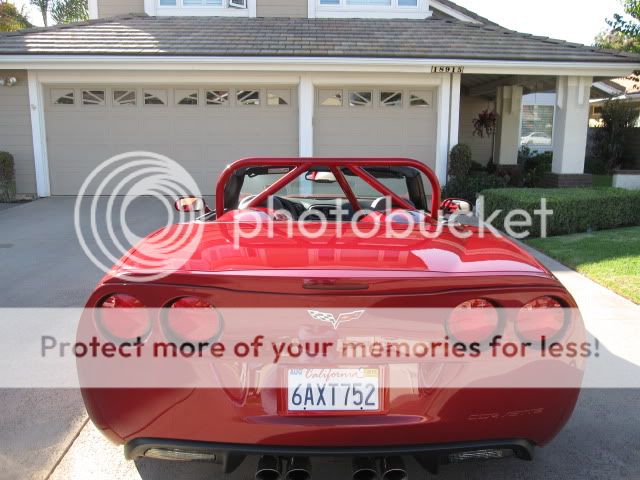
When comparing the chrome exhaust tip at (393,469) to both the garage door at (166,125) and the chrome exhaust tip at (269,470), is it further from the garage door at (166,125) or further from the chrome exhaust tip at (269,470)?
the garage door at (166,125)

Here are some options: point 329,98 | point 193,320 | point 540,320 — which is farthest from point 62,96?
point 540,320

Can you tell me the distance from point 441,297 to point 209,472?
135 cm

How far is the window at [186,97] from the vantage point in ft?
A: 39.3

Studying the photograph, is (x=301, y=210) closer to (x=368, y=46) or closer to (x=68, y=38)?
(x=368, y=46)

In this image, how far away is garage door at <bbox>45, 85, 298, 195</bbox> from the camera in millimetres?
11906

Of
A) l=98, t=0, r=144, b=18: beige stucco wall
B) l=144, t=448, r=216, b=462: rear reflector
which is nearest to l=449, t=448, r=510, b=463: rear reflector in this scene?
l=144, t=448, r=216, b=462: rear reflector

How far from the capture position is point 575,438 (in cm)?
282

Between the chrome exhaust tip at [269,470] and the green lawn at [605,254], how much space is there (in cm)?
411

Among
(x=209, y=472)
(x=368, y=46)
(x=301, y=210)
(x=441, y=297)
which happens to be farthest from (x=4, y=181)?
(x=441, y=297)

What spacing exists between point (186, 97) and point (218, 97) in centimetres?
68

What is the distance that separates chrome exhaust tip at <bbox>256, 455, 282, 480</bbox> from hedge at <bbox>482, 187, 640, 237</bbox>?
6699 mm

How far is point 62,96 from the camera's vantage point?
11820mm

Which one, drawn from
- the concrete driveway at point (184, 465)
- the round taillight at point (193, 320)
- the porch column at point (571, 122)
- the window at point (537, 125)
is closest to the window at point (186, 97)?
the porch column at point (571, 122)

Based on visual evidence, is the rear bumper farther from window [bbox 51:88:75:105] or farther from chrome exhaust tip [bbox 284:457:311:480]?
window [bbox 51:88:75:105]
